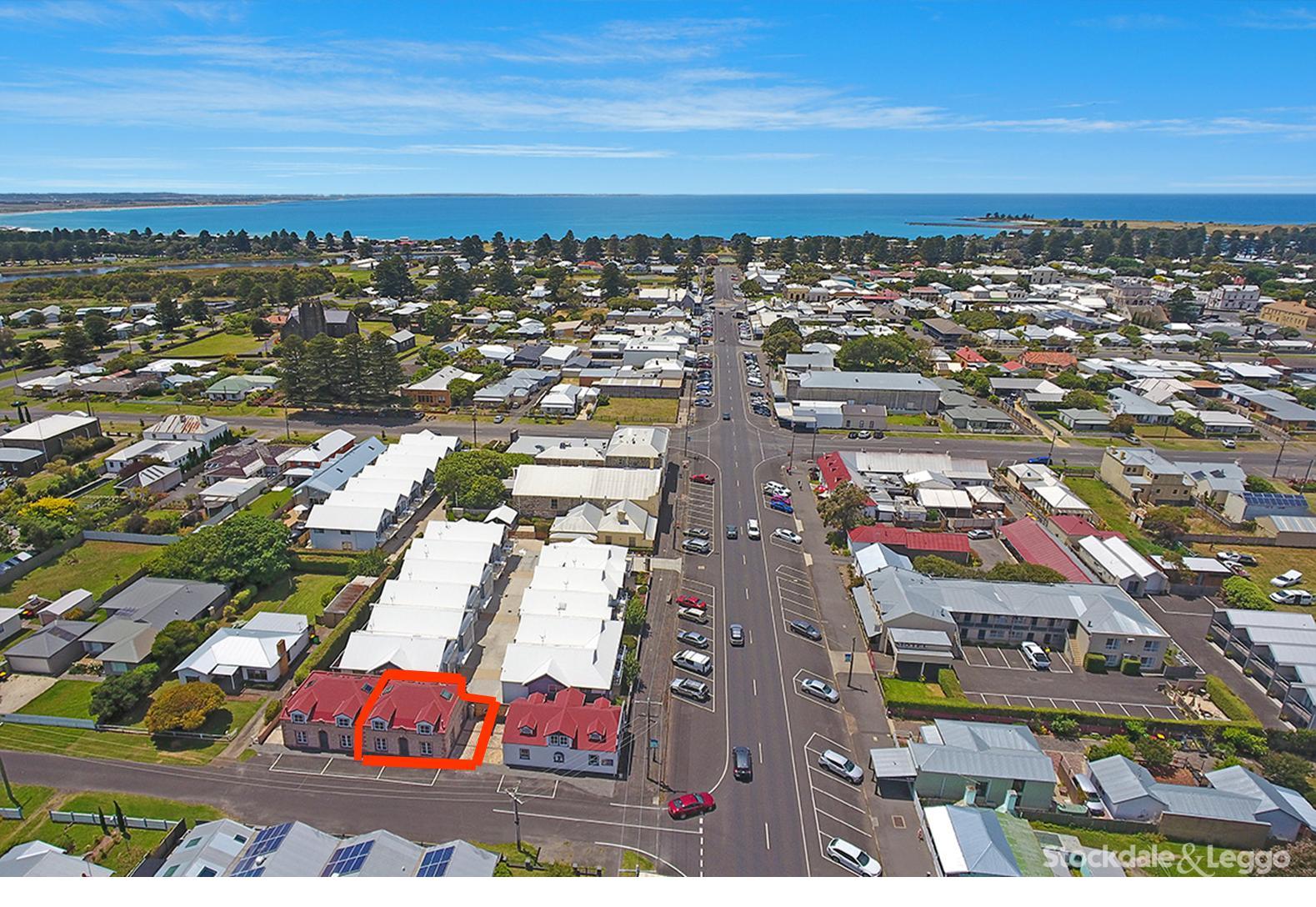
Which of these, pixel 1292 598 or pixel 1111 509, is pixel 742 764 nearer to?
pixel 1292 598

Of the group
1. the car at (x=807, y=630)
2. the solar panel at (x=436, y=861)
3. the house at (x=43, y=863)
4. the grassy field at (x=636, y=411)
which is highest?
the solar panel at (x=436, y=861)

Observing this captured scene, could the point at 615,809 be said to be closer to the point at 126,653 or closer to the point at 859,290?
the point at 126,653

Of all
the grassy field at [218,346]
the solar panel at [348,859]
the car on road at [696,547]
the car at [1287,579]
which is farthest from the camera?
the grassy field at [218,346]

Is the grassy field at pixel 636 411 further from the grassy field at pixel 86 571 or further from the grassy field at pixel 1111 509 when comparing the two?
→ the grassy field at pixel 86 571

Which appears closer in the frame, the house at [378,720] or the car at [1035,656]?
the house at [378,720]

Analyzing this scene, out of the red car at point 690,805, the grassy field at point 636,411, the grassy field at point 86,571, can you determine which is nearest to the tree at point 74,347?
the grassy field at point 86,571

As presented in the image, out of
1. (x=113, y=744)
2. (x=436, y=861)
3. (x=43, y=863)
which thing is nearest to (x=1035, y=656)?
(x=436, y=861)
